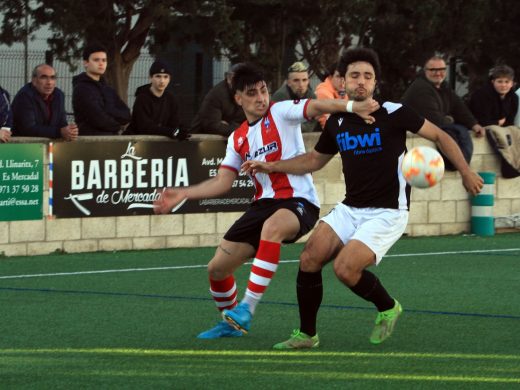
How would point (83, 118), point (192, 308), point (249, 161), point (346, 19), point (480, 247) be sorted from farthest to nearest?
point (346, 19)
point (480, 247)
point (83, 118)
point (192, 308)
point (249, 161)

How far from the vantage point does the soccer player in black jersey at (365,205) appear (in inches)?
328

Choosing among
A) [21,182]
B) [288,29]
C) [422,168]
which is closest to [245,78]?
[422,168]

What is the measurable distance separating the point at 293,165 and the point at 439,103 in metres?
7.67

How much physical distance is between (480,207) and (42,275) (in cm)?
637

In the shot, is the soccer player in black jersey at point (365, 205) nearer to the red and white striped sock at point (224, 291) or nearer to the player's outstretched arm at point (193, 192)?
the red and white striped sock at point (224, 291)

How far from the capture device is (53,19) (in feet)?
90.1

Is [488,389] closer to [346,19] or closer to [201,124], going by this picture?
[201,124]

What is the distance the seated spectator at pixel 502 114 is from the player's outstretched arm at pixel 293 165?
859 centimetres

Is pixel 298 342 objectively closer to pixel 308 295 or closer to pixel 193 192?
pixel 308 295

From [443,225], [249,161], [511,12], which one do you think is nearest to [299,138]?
[249,161]

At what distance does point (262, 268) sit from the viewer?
8695 mm

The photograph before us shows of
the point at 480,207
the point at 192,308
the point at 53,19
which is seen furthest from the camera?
the point at 53,19

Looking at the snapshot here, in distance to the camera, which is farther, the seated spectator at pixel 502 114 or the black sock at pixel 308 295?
the seated spectator at pixel 502 114

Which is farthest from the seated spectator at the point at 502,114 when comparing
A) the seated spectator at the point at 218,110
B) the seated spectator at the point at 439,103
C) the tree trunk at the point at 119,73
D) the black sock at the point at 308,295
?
the tree trunk at the point at 119,73
